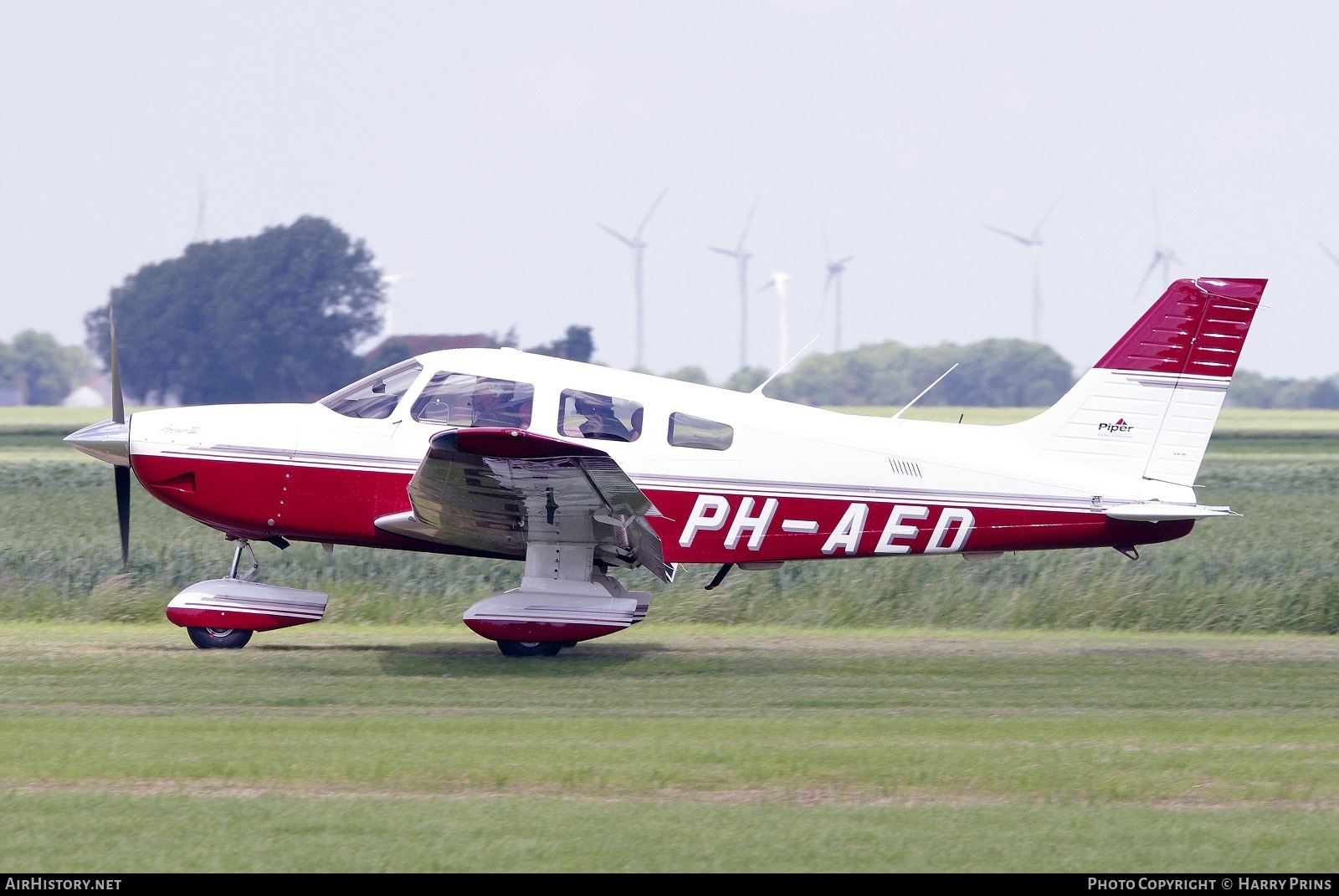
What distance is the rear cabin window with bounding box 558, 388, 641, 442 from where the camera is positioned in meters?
10.0

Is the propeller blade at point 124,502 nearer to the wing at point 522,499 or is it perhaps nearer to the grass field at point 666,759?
the grass field at point 666,759

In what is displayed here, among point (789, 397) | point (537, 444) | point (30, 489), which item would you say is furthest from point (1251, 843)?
point (789, 397)

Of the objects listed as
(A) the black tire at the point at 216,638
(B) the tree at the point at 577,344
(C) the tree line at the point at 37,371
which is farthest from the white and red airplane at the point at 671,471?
(C) the tree line at the point at 37,371

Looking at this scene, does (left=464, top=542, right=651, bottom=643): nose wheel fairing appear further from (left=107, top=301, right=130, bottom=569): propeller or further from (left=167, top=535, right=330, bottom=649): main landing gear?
(left=107, top=301, right=130, bottom=569): propeller

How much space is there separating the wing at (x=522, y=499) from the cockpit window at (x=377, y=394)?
82cm

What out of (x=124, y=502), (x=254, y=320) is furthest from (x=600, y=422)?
(x=254, y=320)

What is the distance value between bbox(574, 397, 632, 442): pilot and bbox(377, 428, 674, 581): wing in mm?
678

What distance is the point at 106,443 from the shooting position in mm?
10297

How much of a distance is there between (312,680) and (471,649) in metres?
1.98

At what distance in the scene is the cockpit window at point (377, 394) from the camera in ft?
33.8

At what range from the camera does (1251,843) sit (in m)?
5.36

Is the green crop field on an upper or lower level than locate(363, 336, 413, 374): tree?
lower

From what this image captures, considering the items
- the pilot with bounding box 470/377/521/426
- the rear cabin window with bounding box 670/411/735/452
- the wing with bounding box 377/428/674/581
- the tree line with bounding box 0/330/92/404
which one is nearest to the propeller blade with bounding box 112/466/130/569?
the wing with bounding box 377/428/674/581
